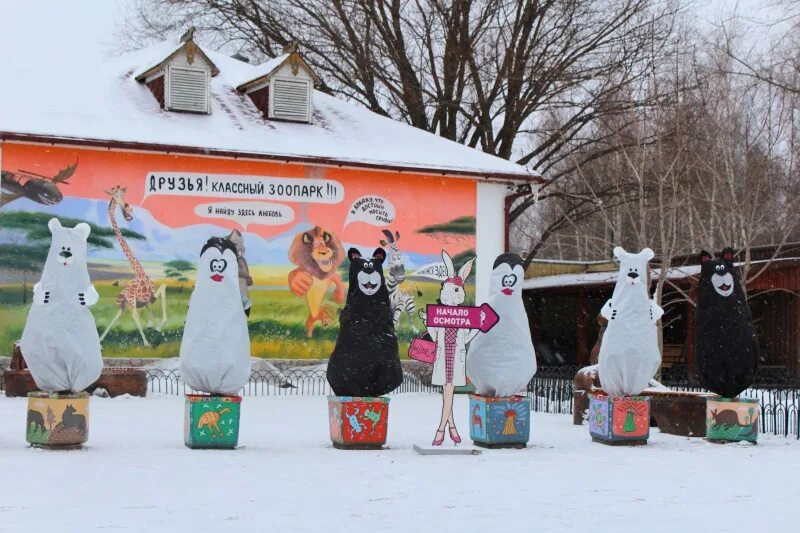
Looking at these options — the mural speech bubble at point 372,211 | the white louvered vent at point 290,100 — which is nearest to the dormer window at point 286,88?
the white louvered vent at point 290,100

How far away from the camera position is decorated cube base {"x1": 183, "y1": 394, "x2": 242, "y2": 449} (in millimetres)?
12234

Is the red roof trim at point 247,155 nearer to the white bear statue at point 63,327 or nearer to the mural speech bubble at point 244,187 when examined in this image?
the mural speech bubble at point 244,187

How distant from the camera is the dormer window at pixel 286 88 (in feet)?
79.0

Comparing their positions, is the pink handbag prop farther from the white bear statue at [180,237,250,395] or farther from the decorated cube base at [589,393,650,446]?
the decorated cube base at [589,393,650,446]

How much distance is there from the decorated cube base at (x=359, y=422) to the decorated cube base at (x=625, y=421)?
10.0 feet

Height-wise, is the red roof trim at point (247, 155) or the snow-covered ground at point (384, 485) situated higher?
the red roof trim at point (247, 155)

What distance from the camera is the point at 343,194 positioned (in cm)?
2266

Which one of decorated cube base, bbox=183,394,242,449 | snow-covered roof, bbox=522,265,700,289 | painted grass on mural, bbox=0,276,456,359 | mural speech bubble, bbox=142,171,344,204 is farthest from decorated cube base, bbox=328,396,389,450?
snow-covered roof, bbox=522,265,700,289

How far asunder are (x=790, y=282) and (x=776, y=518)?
735 inches

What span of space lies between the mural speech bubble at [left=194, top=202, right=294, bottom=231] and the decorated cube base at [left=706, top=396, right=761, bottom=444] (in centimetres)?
1094

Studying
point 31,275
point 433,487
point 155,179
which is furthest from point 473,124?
point 433,487

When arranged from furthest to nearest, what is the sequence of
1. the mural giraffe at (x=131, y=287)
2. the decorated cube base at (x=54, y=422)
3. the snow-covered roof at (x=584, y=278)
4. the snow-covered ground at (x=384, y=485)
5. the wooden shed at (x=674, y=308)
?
the snow-covered roof at (x=584, y=278)
the wooden shed at (x=674, y=308)
the mural giraffe at (x=131, y=287)
the decorated cube base at (x=54, y=422)
the snow-covered ground at (x=384, y=485)

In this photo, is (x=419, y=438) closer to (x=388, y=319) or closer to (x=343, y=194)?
(x=388, y=319)

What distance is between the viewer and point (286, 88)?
79.6 ft
